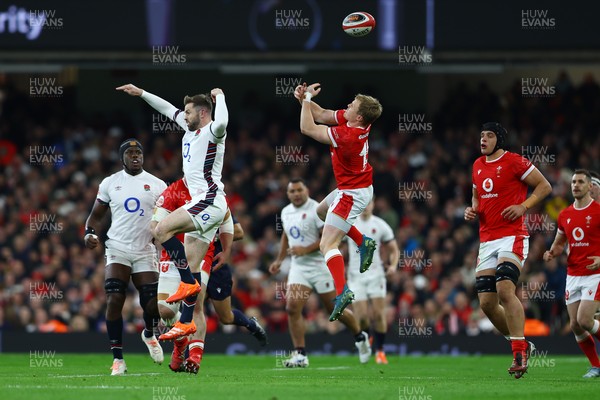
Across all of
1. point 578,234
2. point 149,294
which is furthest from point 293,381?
point 578,234

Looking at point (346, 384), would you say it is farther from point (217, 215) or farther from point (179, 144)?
point (179, 144)

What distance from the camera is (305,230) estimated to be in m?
17.0

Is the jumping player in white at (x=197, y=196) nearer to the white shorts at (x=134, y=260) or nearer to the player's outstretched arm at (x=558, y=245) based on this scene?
the white shorts at (x=134, y=260)

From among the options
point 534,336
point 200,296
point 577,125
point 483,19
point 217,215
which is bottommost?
point 534,336

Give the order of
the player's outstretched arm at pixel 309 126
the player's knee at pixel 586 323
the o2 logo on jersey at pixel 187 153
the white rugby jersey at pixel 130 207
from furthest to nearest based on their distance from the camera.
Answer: the white rugby jersey at pixel 130 207 → the player's knee at pixel 586 323 → the player's outstretched arm at pixel 309 126 → the o2 logo on jersey at pixel 187 153

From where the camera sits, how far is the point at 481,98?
28.7 meters

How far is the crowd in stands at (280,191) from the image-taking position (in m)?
23.0

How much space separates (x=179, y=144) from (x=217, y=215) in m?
15.6

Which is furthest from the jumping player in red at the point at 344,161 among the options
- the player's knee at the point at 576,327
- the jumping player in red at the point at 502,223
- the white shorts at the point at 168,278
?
the player's knee at the point at 576,327

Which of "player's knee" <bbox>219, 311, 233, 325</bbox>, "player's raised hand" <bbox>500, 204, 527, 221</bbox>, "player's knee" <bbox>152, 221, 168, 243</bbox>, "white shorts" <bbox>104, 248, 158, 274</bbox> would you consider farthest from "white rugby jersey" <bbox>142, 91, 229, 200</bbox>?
"player's raised hand" <bbox>500, 204, 527, 221</bbox>

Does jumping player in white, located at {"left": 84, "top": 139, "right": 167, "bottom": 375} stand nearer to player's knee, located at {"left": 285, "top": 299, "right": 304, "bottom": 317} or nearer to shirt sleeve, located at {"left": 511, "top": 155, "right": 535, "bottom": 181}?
player's knee, located at {"left": 285, "top": 299, "right": 304, "bottom": 317}

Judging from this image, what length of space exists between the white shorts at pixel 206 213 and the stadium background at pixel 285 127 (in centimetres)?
922

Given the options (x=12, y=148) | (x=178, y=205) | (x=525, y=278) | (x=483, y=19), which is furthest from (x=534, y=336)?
(x=12, y=148)

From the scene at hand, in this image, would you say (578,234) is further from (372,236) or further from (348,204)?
(372,236)
